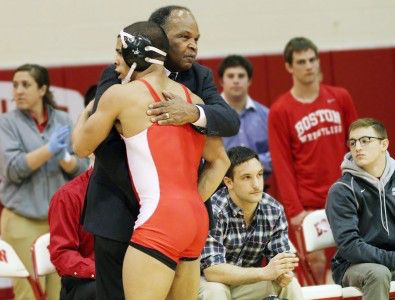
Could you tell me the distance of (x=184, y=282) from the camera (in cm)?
326

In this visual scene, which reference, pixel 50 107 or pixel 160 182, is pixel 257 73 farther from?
pixel 160 182

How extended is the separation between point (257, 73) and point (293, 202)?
1471 millimetres

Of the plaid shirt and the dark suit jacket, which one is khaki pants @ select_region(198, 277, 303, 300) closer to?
the plaid shirt

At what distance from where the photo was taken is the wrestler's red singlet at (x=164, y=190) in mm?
3129

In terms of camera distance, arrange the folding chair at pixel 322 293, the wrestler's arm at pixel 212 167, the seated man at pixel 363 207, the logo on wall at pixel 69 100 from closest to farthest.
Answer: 1. the wrestler's arm at pixel 212 167
2. the folding chair at pixel 322 293
3. the seated man at pixel 363 207
4. the logo on wall at pixel 69 100

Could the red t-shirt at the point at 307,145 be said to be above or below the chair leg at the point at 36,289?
above

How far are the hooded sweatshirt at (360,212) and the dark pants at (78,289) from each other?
126 centimetres

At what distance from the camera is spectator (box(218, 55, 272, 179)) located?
6.07m

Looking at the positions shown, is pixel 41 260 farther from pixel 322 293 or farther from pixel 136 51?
pixel 136 51

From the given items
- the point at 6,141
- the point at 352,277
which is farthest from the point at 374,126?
the point at 6,141

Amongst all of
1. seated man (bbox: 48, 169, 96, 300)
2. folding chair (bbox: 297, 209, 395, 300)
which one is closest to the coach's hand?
seated man (bbox: 48, 169, 96, 300)

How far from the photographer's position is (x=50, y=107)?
588 cm

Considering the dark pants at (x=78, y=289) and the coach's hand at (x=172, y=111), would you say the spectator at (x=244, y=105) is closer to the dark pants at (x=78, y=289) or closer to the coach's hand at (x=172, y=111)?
A: the dark pants at (x=78, y=289)

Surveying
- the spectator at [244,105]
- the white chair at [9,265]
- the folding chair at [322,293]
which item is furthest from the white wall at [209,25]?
the folding chair at [322,293]
